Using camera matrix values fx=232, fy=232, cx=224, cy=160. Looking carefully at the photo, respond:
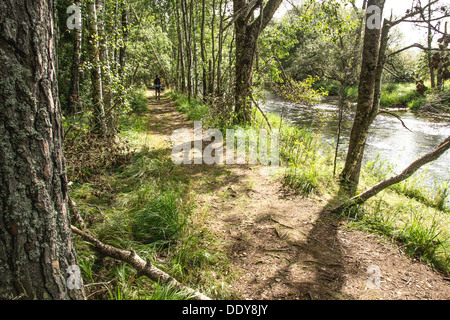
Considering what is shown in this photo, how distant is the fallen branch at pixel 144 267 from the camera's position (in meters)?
1.87

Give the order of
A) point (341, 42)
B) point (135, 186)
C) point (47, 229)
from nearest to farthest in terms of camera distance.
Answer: point (47, 229)
point (135, 186)
point (341, 42)

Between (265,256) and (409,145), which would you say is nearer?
(265,256)

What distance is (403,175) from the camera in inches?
118

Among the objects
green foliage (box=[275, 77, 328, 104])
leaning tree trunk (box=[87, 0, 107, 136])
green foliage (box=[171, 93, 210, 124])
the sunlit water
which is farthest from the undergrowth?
the sunlit water

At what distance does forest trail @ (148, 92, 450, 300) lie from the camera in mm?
2246

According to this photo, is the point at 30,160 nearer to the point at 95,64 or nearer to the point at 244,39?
the point at 95,64

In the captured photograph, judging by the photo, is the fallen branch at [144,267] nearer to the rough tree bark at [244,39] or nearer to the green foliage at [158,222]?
the green foliage at [158,222]

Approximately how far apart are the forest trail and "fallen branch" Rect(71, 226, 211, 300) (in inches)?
20.9

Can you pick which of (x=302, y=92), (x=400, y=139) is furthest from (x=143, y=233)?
(x=400, y=139)
